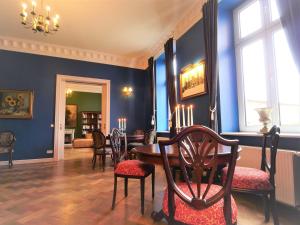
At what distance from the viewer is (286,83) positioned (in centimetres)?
256

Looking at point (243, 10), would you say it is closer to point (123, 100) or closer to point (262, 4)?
point (262, 4)

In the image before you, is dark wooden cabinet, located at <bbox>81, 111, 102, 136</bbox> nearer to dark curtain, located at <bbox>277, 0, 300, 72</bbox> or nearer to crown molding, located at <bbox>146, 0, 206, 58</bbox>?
crown molding, located at <bbox>146, 0, 206, 58</bbox>

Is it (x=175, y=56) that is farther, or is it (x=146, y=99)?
(x=146, y=99)

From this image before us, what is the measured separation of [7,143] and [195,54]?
194 inches

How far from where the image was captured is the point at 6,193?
8.83ft

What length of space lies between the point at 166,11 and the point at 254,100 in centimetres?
256

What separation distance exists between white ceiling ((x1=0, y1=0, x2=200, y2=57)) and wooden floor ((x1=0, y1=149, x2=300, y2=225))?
133 inches

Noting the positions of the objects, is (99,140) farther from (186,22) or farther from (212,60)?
(186,22)

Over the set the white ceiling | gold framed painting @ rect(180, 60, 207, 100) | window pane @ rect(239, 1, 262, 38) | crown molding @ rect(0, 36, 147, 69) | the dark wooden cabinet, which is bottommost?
the dark wooden cabinet

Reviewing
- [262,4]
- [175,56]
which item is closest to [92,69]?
[175,56]

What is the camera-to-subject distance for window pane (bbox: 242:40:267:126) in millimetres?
2898

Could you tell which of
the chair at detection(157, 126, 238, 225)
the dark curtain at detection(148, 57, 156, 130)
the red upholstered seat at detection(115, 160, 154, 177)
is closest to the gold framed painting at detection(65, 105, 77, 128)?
the dark curtain at detection(148, 57, 156, 130)

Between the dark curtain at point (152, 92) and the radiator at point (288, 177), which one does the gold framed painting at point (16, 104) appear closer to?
the dark curtain at point (152, 92)

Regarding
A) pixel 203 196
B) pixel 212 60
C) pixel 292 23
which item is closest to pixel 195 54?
pixel 212 60
